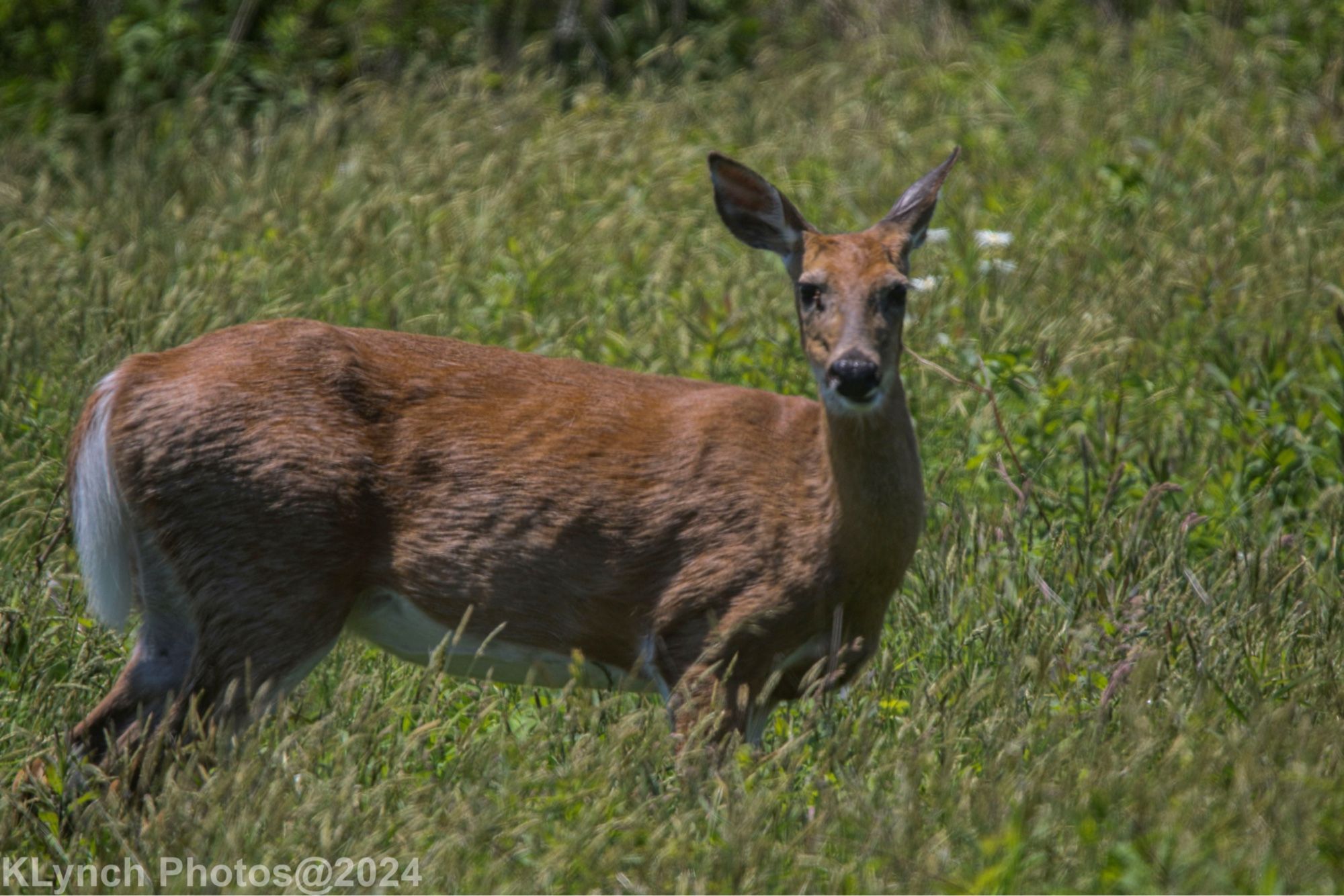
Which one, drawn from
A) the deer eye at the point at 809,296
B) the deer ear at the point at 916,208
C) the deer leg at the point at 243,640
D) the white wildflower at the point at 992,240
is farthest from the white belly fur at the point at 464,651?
the white wildflower at the point at 992,240

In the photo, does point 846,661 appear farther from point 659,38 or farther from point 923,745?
point 659,38

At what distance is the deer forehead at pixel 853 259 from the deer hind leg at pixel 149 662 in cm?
177

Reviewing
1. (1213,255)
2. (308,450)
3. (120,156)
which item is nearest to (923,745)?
(308,450)

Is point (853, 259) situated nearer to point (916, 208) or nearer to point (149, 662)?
point (916, 208)

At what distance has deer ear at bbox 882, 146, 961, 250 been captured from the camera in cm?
466

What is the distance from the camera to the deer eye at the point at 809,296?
4.38 m

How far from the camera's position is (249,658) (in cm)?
397

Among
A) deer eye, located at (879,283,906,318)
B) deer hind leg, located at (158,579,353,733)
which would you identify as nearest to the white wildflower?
deer eye, located at (879,283,906,318)

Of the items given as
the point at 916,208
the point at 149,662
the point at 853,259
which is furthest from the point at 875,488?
the point at 149,662

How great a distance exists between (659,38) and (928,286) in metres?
4.38

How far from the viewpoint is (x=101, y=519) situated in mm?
4102

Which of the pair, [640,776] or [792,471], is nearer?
[640,776]

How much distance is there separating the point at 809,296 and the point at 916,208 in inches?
19.5

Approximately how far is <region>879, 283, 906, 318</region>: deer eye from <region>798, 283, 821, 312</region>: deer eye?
17cm
